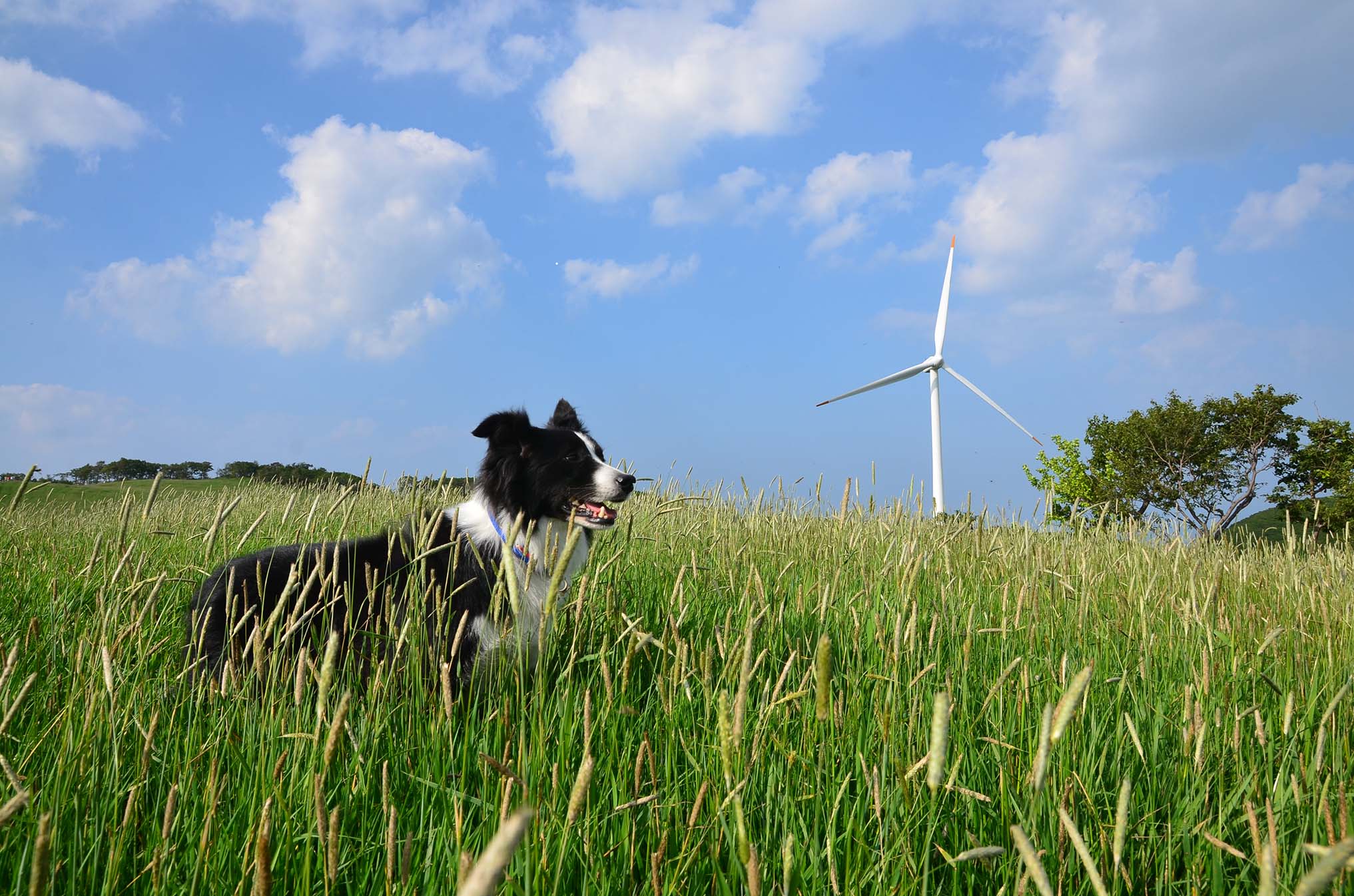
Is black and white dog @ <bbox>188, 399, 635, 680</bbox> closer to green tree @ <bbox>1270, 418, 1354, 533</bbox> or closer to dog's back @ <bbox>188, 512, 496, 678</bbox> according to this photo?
dog's back @ <bbox>188, 512, 496, 678</bbox>

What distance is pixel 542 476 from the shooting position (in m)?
4.86

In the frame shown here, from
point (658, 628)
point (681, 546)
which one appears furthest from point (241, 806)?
point (681, 546)

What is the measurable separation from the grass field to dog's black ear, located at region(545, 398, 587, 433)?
2.48 meters

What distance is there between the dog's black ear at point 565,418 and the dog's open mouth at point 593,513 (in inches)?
48.5

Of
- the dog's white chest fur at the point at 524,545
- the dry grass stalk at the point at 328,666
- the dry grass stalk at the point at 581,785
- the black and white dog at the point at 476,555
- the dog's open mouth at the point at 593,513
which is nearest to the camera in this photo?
the dry grass stalk at the point at 581,785

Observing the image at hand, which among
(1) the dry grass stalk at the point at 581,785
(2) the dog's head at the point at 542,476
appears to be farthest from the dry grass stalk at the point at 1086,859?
(2) the dog's head at the point at 542,476

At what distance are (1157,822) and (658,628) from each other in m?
2.70

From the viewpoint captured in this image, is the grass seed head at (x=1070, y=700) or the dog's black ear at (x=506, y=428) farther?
the dog's black ear at (x=506, y=428)

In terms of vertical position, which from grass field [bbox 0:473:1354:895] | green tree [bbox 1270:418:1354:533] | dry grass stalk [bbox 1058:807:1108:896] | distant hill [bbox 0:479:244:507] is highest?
green tree [bbox 1270:418:1354:533]

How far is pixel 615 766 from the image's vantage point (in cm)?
247

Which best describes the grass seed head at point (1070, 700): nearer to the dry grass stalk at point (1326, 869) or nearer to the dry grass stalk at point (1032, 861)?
the dry grass stalk at point (1032, 861)

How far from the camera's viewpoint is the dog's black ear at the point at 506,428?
4.87m

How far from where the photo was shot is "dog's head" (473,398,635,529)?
480 centimetres

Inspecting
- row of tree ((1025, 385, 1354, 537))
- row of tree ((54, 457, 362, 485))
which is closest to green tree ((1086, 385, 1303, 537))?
row of tree ((1025, 385, 1354, 537))
